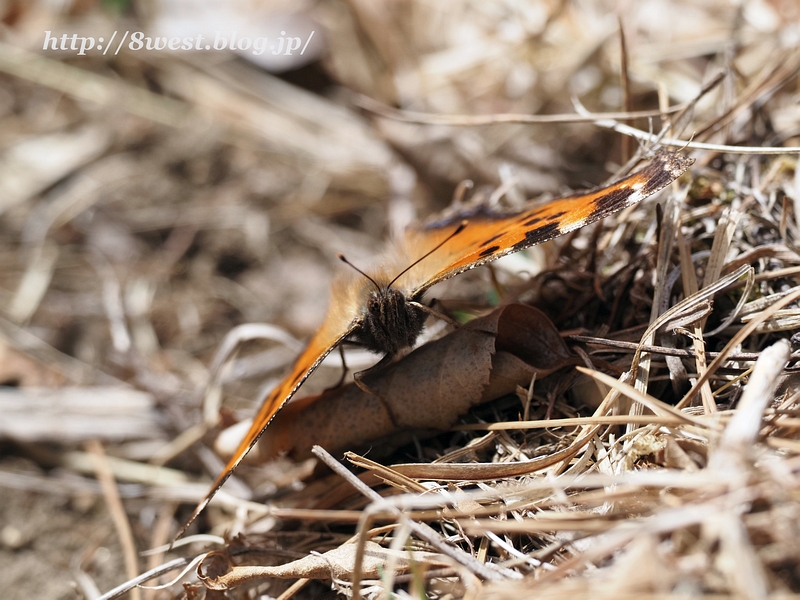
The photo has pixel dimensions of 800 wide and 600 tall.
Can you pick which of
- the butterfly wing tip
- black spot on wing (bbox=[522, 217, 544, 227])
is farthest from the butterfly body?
the butterfly wing tip

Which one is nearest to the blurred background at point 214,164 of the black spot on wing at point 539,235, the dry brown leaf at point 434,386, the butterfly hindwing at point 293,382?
the butterfly hindwing at point 293,382

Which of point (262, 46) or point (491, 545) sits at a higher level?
point (262, 46)

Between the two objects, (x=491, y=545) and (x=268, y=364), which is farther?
(x=268, y=364)

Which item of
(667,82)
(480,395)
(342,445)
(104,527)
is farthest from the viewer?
(667,82)

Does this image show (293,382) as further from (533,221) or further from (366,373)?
(533,221)

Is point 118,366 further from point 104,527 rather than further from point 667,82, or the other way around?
point 667,82

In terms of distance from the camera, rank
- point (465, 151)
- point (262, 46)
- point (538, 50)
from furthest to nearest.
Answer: point (262, 46)
point (538, 50)
point (465, 151)

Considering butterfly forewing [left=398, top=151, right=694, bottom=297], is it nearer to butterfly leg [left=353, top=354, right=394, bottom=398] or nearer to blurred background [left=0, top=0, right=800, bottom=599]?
butterfly leg [left=353, top=354, right=394, bottom=398]

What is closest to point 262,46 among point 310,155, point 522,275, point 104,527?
point 310,155
